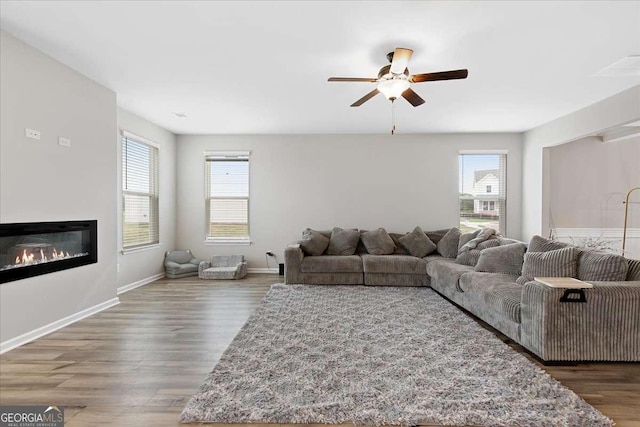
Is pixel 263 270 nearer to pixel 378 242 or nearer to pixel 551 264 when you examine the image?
pixel 378 242

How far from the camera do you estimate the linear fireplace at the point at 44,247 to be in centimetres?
288

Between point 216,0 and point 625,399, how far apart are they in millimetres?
3914

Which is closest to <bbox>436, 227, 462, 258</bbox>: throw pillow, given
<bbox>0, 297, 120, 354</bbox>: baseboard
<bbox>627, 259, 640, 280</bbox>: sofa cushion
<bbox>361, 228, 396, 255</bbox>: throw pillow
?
<bbox>361, 228, 396, 255</bbox>: throw pillow

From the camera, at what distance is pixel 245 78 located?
12.1 ft

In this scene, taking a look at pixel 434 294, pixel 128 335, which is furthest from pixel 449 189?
pixel 128 335

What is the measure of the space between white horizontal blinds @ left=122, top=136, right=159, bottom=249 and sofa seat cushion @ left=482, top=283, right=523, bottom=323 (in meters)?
5.03

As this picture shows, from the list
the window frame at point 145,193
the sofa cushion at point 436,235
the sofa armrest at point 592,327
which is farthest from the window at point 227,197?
the sofa armrest at point 592,327

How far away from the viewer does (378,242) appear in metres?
5.61

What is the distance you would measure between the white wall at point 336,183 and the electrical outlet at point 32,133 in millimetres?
3229

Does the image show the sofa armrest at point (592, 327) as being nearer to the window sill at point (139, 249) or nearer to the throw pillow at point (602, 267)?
the throw pillow at point (602, 267)

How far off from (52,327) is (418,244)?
16.6 ft

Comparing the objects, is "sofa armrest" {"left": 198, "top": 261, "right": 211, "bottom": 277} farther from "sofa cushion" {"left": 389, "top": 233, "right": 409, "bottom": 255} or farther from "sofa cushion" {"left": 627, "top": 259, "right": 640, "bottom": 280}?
"sofa cushion" {"left": 627, "top": 259, "right": 640, "bottom": 280}

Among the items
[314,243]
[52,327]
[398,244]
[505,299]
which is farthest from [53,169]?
[398,244]

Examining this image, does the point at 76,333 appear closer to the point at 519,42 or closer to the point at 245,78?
the point at 245,78
